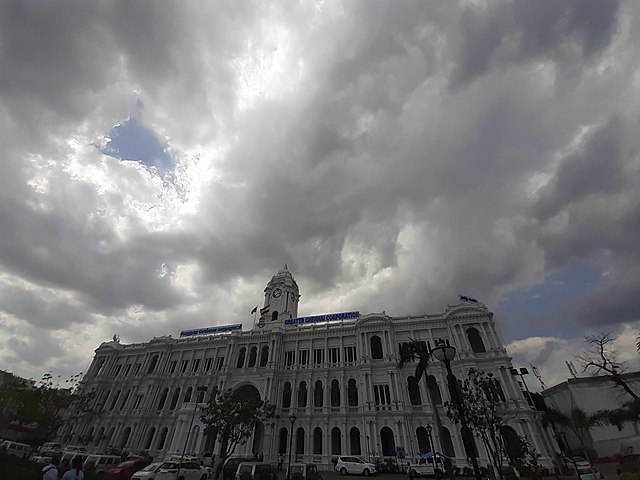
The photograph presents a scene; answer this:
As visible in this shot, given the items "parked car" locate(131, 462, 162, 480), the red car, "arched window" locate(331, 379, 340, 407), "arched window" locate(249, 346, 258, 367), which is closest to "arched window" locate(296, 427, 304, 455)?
"arched window" locate(331, 379, 340, 407)

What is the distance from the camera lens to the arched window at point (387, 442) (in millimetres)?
38062

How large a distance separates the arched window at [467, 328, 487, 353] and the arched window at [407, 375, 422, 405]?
9.17 meters

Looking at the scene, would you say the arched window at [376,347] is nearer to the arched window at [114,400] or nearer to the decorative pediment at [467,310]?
the decorative pediment at [467,310]

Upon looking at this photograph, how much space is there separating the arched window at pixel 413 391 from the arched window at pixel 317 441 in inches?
516

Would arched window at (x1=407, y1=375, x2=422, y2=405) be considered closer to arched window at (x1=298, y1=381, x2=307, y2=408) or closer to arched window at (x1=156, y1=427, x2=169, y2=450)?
arched window at (x1=298, y1=381, x2=307, y2=408)

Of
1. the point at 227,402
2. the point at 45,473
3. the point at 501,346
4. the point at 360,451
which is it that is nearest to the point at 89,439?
the point at 227,402

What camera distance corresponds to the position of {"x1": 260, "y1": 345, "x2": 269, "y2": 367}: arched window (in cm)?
5053

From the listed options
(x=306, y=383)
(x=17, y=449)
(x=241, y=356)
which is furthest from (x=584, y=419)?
(x=17, y=449)

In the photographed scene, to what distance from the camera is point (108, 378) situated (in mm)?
57250

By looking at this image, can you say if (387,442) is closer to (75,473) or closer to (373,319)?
(373,319)

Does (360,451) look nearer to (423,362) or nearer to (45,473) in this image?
(423,362)

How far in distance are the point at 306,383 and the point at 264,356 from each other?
9.06 metres

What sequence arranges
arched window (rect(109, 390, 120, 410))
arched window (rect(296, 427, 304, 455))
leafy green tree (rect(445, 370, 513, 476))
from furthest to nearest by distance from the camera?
arched window (rect(109, 390, 120, 410)) < arched window (rect(296, 427, 304, 455)) < leafy green tree (rect(445, 370, 513, 476))

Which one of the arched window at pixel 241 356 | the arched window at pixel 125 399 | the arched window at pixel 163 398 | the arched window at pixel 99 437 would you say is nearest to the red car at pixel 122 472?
the arched window at pixel 241 356
